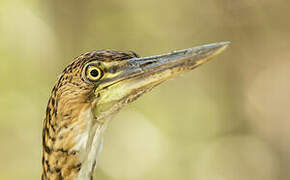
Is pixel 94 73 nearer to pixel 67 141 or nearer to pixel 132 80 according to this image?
pixel 132 80

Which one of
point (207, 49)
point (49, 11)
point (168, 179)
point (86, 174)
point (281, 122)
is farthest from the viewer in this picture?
point (168, 179)

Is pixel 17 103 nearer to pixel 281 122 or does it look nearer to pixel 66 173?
pixel 281 122

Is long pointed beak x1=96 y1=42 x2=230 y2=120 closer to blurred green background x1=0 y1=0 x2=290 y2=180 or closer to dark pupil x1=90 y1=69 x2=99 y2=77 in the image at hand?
dark pupil x1=90 y1=69 x2=99 y2=77

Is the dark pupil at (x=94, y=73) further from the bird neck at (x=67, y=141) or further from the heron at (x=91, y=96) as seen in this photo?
the bird neck at (x=67, y=141)

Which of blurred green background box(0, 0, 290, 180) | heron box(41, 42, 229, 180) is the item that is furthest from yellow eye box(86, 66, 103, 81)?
blurred green background box(0, 0, 290, 180)

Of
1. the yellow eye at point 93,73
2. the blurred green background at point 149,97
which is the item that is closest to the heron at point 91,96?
the yellow eye at point 93,73

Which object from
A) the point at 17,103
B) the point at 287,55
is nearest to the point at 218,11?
the point at 287,55
